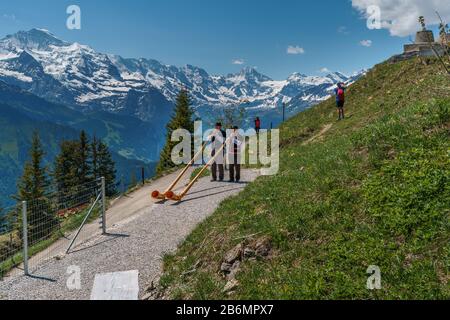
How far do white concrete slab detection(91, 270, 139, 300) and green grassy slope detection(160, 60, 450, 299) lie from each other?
0.97 meters

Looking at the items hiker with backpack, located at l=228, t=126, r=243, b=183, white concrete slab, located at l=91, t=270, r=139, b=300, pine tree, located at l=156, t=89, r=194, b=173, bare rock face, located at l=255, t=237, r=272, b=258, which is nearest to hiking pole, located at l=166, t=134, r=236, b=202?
hiker with backpack, located at l=228, t=126, r=243, b=183

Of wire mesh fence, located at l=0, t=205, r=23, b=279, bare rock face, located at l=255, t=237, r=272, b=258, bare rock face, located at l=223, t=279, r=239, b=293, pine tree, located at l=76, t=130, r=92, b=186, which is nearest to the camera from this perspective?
bare rock face, located at l=223, t=279, r=239, b=293

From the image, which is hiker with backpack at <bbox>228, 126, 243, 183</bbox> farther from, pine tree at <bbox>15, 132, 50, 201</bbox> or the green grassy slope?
pine tree at <bbox>15, 132, 50, 201</bbox>

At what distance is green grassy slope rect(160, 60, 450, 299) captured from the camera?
6391 mm

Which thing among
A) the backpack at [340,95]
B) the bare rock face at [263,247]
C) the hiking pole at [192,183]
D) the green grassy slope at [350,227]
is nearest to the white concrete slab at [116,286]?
the green grassy slope at [350,227]

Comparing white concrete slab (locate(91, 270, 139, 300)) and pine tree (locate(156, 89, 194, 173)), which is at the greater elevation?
pine tree (locate(156, 89, 194, 173))

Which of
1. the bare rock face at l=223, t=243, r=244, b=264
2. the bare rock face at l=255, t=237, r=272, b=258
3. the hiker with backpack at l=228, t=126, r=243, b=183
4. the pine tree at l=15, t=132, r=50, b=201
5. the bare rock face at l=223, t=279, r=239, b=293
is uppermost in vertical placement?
the hiker with backpack at l=228, t=126, r=243, b=183

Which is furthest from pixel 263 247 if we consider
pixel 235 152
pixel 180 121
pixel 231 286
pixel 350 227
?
pixel 180 121

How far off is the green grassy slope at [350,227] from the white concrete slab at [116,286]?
967mm

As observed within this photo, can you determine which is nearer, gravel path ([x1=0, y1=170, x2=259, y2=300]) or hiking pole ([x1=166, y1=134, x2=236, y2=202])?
gravel path ([x1=0, y1=170, x2=259, y2=300])

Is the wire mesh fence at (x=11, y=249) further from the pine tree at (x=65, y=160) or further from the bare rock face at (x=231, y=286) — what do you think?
the pine tree at (x=65, y=160)

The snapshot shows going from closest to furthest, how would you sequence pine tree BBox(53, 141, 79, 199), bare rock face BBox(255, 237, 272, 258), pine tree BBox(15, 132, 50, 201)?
bare rock face BBox(255, 237, 272, 258), pine tree BBox(15, 132, 50, 201), pine tree BBox(53, 141, 79, 199)

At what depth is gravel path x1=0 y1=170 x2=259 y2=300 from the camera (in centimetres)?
1080
